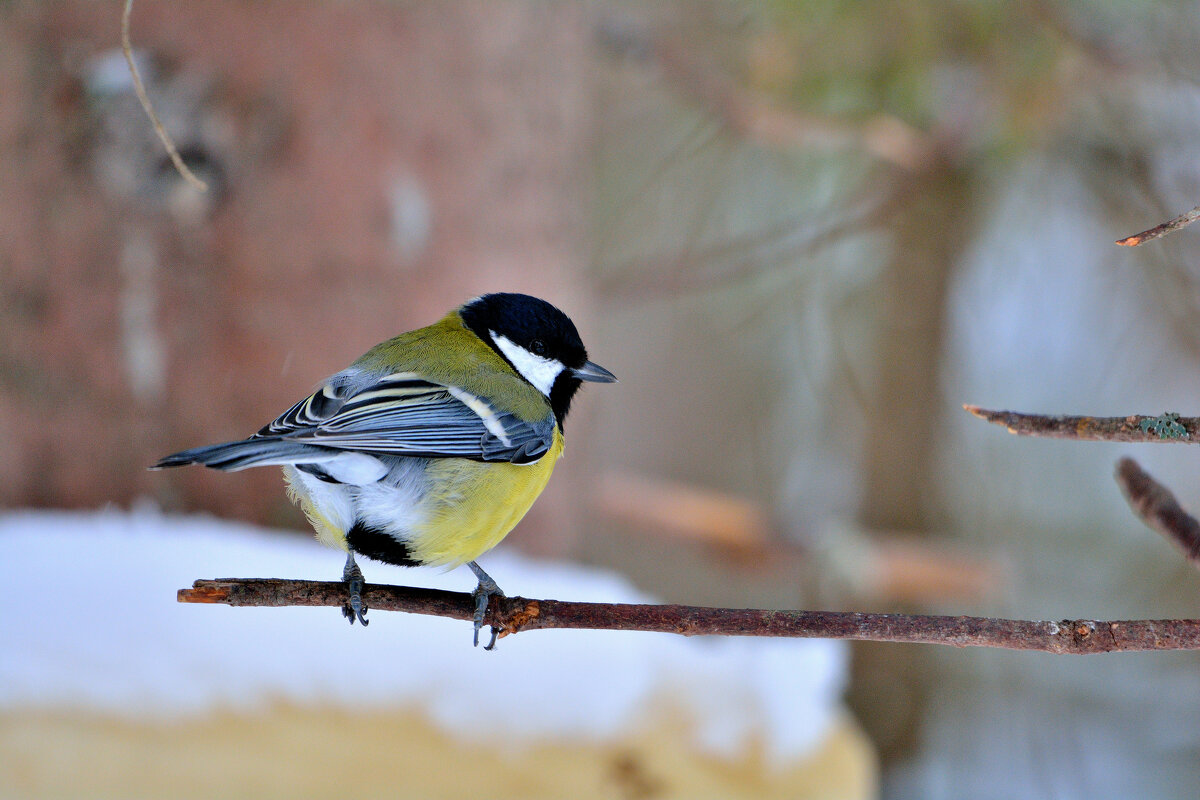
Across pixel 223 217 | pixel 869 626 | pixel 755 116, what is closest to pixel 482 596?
pixel 869 626

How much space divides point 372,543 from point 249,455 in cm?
25

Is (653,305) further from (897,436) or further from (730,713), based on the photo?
(730,713)

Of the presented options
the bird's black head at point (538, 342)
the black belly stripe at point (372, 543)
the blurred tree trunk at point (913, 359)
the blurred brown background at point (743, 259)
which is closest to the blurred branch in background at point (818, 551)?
the blurred brown background at point (743, 259)

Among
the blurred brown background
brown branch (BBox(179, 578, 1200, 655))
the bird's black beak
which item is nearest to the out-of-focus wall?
the blurred brown background

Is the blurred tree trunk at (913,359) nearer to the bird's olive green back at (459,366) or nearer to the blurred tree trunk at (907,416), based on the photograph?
the blurred tree trunk at (907,416)

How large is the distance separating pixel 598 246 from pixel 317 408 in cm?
187

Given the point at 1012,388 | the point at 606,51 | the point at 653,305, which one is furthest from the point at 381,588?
the point at 653,305

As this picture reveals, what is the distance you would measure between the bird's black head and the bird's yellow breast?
0.16 meters

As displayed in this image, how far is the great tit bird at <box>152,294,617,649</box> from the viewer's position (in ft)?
2.79

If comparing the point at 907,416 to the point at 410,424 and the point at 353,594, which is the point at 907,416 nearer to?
the point at 410,424

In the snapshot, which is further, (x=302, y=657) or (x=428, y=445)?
(x=302, y=657)

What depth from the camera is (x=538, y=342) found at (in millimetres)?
1074

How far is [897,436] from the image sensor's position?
9.20 ft

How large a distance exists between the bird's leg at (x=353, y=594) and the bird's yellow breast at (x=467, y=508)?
0.06 m
